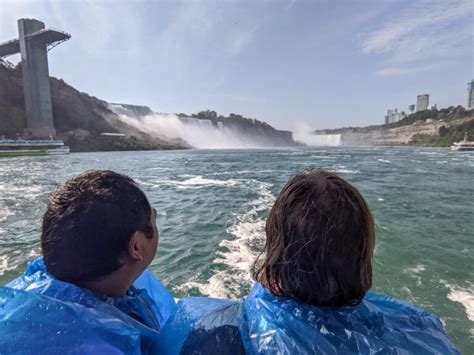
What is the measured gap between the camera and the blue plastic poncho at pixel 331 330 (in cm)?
94

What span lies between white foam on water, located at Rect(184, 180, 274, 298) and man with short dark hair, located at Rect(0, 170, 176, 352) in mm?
3238

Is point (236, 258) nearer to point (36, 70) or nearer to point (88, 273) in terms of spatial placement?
point (88, 273)

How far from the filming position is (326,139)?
420 ft

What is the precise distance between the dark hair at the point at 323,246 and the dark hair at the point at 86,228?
0.65m

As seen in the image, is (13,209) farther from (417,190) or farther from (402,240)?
(417,190)

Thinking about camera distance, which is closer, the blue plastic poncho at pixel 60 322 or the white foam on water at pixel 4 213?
the blue plastic poncho at pixel 60 322

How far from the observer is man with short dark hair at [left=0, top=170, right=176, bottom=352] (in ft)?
2.97

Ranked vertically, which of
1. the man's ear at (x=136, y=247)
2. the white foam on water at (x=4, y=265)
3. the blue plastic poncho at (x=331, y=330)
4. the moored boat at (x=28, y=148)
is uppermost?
the man's ear at (x=136, y=247)

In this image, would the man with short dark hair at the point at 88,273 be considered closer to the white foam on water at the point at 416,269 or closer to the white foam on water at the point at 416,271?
the white foam on water at the point at 416,271

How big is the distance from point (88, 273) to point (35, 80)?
229ft

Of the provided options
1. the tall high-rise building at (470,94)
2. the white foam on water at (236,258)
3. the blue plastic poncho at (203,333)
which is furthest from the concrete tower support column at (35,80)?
the tall high-rise building at (470,94)

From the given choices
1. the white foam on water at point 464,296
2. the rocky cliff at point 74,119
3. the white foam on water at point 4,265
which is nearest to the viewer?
the white foam on water at point 464,296

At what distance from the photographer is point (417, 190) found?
1219cm

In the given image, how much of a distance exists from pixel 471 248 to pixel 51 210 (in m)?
7.44
